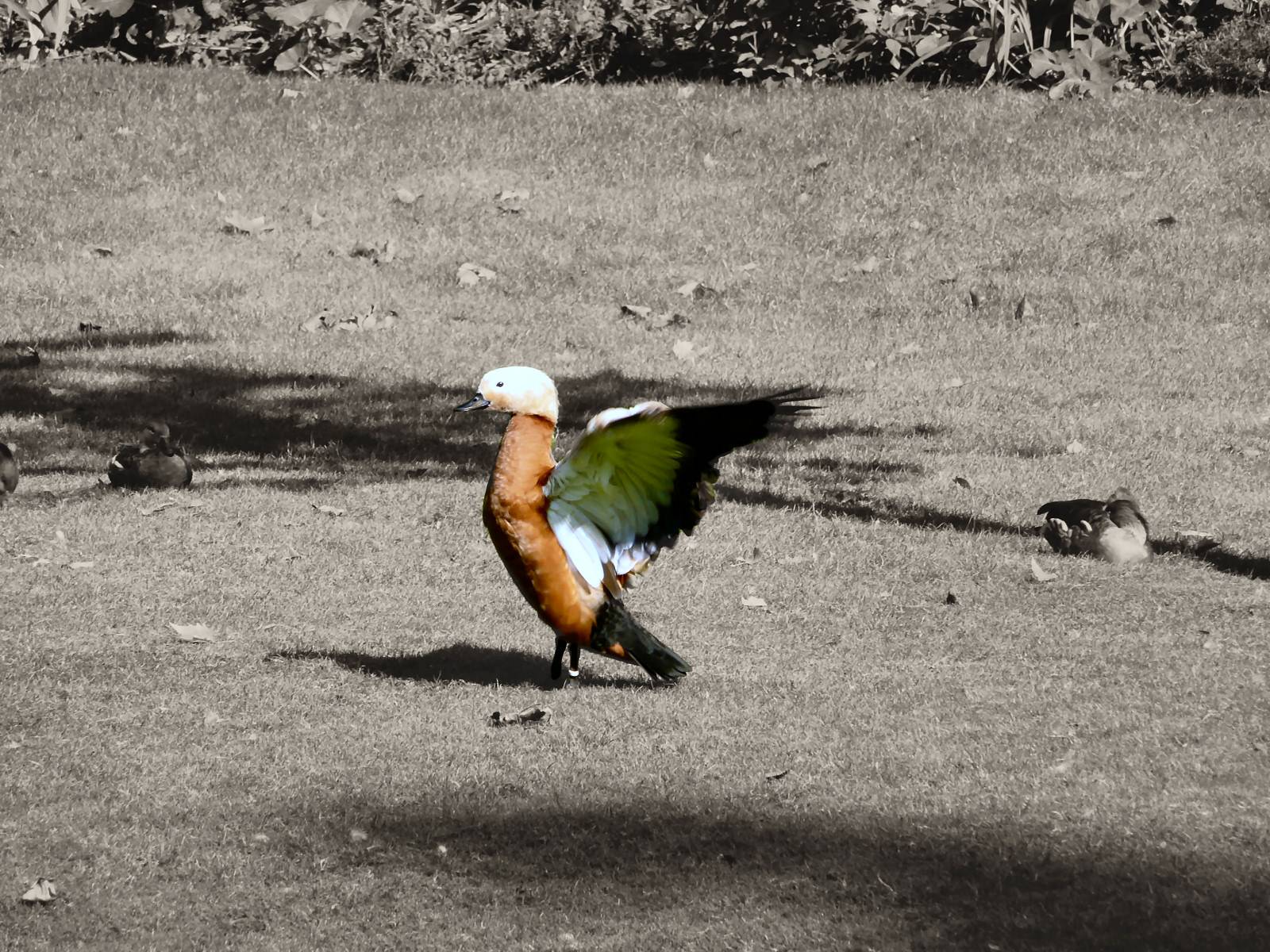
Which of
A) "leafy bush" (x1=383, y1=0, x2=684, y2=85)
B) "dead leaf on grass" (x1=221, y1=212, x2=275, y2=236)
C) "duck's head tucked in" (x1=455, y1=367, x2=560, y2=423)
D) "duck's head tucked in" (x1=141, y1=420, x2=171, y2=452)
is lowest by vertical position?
"duck's head tucked in" (x1=141, y1=420, x2=171, y2=452)

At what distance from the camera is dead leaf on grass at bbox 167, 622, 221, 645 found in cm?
616

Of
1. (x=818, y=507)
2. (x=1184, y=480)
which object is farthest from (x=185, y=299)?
(x=1184, y=480)

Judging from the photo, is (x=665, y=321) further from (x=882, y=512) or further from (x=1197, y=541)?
(x=1197, y=541)

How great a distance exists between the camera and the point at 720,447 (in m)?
4.96

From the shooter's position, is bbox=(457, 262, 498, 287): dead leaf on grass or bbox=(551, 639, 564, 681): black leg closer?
bbox=(551, 639, 564, 681): black leg

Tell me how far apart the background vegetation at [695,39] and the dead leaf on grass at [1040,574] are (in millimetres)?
8223

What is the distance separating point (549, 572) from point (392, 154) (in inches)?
354

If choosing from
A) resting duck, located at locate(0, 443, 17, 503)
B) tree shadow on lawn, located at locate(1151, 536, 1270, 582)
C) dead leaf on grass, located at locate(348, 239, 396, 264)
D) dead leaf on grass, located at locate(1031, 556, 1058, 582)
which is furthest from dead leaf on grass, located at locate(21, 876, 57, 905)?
dead leaf on grass, located at locate(348, 239, 396, 264)

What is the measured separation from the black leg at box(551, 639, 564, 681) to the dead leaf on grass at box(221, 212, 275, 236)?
25.5 feet

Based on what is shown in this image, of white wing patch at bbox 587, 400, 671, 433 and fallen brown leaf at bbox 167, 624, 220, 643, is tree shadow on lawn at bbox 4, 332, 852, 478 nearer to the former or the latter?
fallen brown leaf at bbox 167, 624, 220, 643

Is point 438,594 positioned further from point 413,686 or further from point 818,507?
point 818,507

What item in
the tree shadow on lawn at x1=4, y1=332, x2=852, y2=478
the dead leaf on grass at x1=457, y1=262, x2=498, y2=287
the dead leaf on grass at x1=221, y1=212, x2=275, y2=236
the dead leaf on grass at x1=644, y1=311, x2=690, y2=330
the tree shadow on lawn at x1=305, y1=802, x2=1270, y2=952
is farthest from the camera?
the dead leaf on grass at x1=221, y1=212, x2=275, y2=236

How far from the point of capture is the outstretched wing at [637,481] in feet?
16.3

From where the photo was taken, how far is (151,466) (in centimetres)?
805
